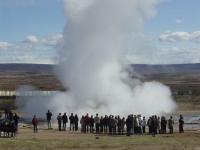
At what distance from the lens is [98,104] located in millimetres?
58938

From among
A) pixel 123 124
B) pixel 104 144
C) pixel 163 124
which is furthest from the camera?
pixel 123 124

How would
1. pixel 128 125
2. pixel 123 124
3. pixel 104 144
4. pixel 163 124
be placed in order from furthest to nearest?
pixel 123 124, pixel 163 124, pixel 128 125, pixel 104 144

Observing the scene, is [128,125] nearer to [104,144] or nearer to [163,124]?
[163,124]

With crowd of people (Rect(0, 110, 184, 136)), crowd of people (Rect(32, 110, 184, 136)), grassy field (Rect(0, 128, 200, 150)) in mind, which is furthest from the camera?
crowd of people (Rect(32, 110, 184, 136))

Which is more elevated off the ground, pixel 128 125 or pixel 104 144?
pixel 128 125

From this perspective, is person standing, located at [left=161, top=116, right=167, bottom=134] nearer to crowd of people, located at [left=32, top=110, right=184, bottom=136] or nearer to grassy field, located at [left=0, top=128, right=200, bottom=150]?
crowd of people, located at [left=32, top=110, right=184, bottom=136]

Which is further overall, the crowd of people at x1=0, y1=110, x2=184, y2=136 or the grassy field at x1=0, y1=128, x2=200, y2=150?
the crowd of people at x1=0, y1=110, x2=184, y2=136

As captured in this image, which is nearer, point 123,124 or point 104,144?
point 104,144

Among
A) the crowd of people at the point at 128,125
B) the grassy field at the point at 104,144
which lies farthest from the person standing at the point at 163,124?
the grassy field at the point at 104,144

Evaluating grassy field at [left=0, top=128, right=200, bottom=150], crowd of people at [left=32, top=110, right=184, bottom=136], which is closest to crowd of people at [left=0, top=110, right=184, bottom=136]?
crowd of people at [left=32, top=110, right=184, bottom=136]

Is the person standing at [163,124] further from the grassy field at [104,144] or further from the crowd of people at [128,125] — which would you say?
the grassy field at [104,144]

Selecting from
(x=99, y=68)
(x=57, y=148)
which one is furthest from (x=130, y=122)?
(x=99, y=68)

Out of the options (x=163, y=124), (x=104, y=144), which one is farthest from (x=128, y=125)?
(x=104, y=144)

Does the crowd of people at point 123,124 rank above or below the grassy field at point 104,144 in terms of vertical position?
above
